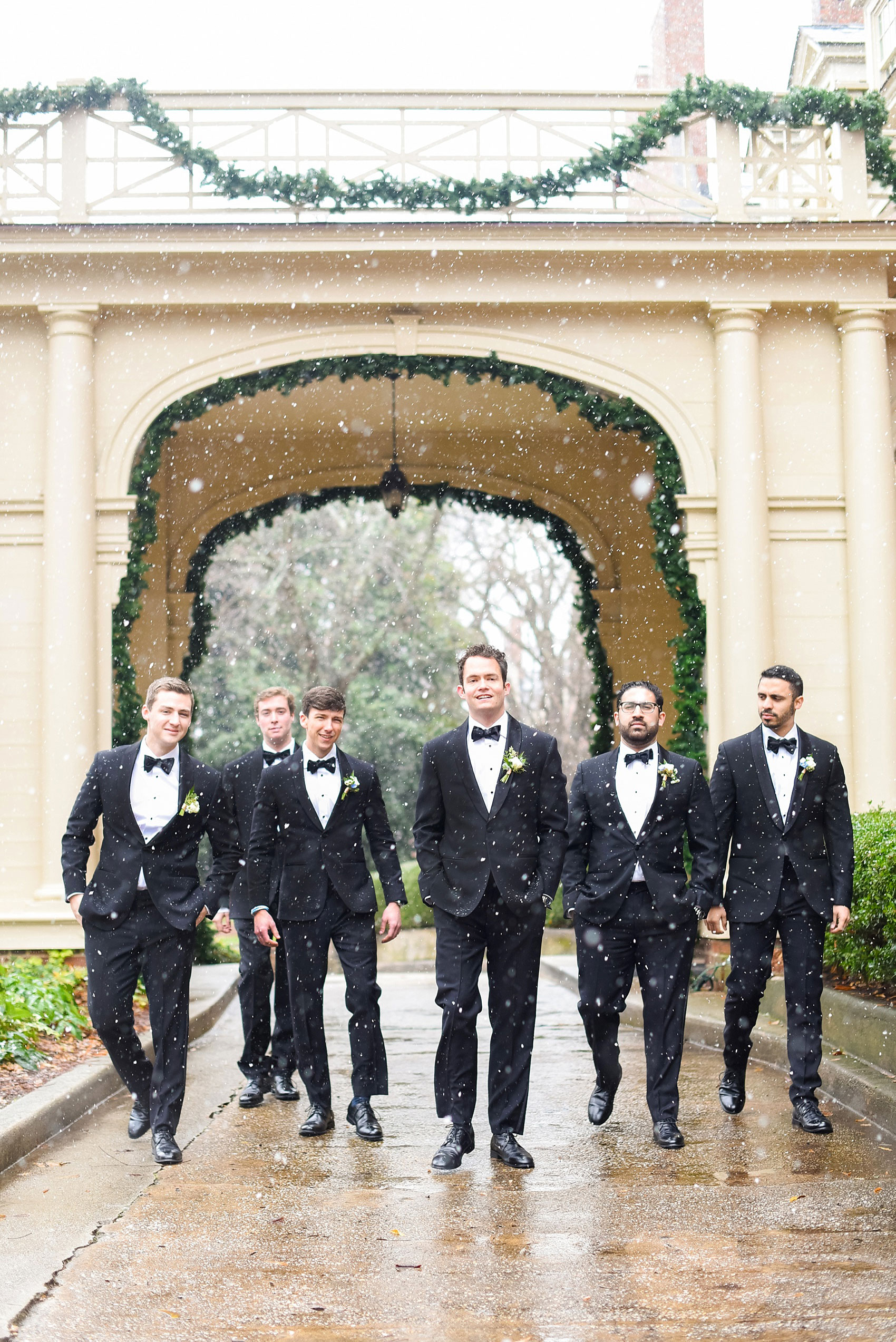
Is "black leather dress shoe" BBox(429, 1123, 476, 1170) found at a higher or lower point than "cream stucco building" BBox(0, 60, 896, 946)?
lower

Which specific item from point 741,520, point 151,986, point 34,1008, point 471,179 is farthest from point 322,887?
point 471,179

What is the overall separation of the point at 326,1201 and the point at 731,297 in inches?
330

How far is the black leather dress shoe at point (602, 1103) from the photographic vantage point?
636 centimetres

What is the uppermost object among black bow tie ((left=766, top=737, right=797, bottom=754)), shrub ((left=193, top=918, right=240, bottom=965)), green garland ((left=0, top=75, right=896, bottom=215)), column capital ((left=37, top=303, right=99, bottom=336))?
green garland ((left=0, top=75, right=896, bottom=215))

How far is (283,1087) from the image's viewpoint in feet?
24.4

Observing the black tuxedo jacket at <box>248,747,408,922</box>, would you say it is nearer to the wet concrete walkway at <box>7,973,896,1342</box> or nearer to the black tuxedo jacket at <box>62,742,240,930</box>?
the black tuxedo jacket at <box>62,742,240,930</box>

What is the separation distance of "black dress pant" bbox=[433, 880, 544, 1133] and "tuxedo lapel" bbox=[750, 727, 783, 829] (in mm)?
1238

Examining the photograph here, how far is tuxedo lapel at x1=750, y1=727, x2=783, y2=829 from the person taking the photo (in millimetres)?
6348

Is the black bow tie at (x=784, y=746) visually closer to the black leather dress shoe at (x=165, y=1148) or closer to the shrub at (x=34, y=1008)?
the black leather dress shoe at (x=165, y=1148)

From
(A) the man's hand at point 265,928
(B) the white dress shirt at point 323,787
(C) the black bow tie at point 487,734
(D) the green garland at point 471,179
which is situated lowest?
(A) the man's hand at point 265,928

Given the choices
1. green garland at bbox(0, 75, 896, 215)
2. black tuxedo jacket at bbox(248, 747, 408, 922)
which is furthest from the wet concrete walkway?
green garland at bbox(0, 75, 896, 215)

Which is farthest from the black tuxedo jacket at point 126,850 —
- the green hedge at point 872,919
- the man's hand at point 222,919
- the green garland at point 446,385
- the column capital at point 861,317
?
the column capital at point 861,317

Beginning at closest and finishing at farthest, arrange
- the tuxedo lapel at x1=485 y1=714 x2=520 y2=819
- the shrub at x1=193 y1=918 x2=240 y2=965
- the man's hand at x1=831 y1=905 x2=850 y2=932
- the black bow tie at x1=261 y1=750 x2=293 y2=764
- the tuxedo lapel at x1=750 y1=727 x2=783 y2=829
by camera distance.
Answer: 1. the tuxedo lapel at x1=485 y1=714 x2=520 y2=819
2. the man's hand at x1=831 y1=905 x2=850 y2=932
3. the tuxedo lapel at x1=750 y1=727 x2=783 y2=829
4. the black bow tie at x1=261 y1=750 x2=293 y2=764
5. the shrub at x1=193 y1=918 x2=240 y2=965

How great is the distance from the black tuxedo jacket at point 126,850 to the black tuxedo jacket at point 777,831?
7.26 feet
